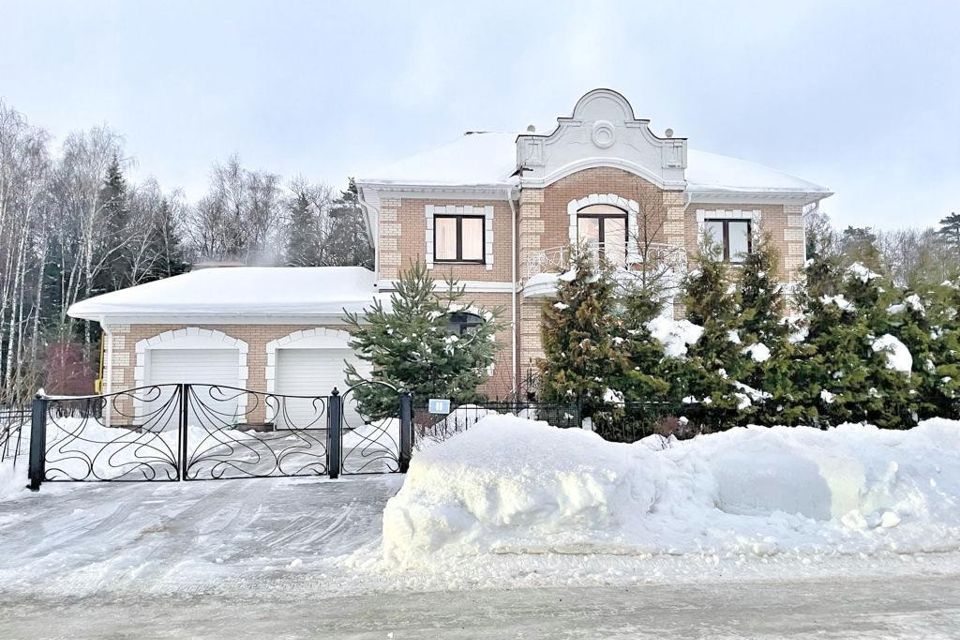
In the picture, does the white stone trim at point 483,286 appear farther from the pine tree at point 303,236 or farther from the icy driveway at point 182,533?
the pine tree at point 303,236

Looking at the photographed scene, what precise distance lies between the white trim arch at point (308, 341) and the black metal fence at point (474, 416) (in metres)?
5.33

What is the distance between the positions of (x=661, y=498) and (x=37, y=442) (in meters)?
7.88

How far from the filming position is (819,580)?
474 cm

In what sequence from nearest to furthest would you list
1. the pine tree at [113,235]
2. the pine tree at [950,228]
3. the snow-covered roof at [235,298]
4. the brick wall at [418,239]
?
1. the snow-covered roof at [235,298]
2. the brick wall at [418,239]
3. the pine tree at [113,235]
4. the pine tree at [950,228]

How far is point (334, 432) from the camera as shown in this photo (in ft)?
28.1

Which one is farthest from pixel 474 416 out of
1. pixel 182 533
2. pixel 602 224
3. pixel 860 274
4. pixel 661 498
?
pixel 602 224

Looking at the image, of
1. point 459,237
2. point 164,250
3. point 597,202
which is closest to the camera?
point 597,202

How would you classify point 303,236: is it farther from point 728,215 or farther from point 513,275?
point 728,215

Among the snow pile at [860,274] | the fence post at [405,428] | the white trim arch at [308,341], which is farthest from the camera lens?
the white trim arch at [308,341]

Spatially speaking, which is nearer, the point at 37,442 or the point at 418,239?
the point at 37,442

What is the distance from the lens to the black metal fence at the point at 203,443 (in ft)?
Result: 27.7

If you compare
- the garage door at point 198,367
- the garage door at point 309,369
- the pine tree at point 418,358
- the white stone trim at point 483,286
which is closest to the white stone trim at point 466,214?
the white stone trim at point 483,286

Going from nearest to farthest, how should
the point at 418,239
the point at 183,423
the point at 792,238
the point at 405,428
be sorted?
1. the point at 183,423
2. the point at 405,428
3. the point at 418,239
4. the point at 792,238

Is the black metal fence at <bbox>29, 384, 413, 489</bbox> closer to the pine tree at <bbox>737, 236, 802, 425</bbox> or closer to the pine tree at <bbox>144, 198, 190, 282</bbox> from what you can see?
the pine tree at <bbox>737, 236, 802, 425</bbox>
